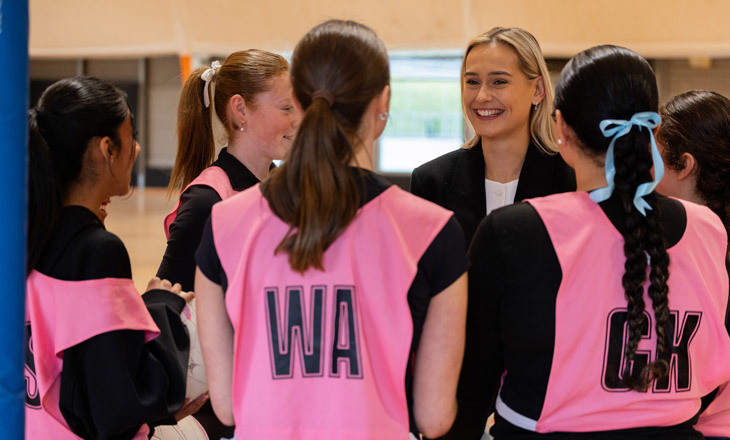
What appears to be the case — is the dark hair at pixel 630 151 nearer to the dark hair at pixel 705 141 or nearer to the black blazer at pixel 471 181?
the dark hair at pixel 705 141

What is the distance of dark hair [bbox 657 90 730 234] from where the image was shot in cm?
192

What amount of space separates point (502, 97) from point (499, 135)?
13 centimetres

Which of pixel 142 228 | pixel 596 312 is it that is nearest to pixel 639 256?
pixel 596 312

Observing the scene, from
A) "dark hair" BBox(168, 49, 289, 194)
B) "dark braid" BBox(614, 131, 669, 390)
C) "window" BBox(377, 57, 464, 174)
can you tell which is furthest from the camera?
"window" BBox(377, 57, 464, 174)

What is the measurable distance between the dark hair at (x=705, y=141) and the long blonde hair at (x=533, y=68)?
1.91ft

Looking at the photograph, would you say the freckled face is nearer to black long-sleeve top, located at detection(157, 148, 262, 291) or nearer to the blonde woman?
black long-sleeve top, located at detection(157, 148, 262, 291)

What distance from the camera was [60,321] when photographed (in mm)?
1553

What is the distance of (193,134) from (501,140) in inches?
40.3

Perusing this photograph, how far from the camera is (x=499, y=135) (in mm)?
2537

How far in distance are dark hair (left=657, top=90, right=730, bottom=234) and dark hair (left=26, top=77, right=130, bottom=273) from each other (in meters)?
1.39

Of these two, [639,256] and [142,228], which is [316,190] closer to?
[639,256]

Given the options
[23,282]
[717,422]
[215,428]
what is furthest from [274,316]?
[717,422]

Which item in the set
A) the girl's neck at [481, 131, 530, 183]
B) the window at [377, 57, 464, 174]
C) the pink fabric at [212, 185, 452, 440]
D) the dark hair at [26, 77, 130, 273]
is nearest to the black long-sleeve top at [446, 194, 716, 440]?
the pink fabric at [212, 185, 452, 440]

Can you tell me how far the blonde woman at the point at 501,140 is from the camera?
249 centimetres
